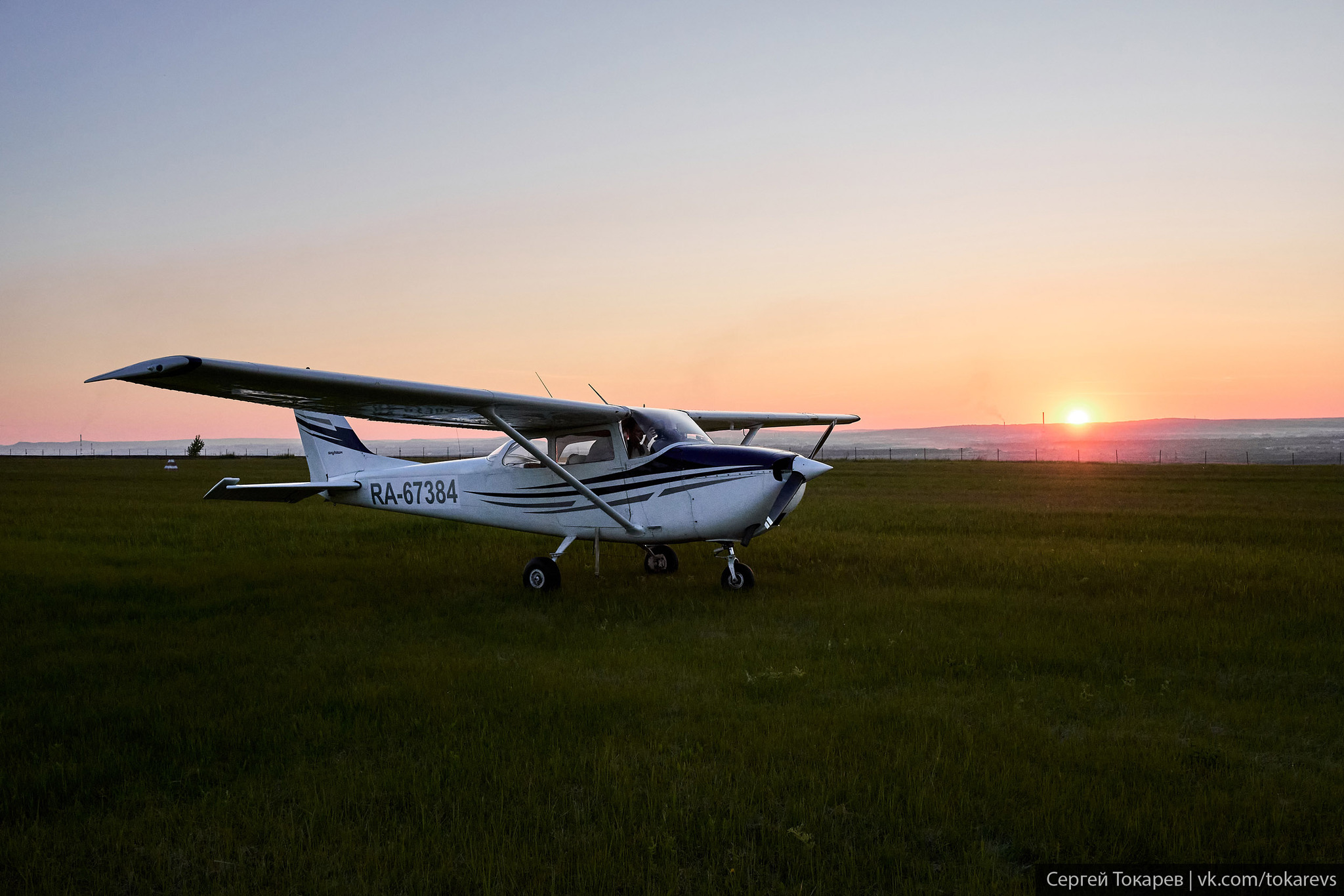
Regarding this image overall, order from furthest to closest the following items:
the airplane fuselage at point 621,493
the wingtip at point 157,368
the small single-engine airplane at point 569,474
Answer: the airplane fuselage at point 621,493 → the small single-engine airplane at point 569,474 → the wingtip at point 157,368

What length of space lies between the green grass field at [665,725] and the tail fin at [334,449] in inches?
80.0

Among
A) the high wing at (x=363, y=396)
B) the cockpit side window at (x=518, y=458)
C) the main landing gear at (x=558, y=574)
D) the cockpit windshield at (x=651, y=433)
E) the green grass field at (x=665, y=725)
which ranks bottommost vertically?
the green grass field at (x=665, y=725)

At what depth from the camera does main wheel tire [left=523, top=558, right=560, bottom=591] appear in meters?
11.0

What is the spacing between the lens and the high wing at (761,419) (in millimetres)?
14414

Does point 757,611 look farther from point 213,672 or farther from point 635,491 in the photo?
point 213,672

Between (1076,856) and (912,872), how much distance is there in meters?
0.81

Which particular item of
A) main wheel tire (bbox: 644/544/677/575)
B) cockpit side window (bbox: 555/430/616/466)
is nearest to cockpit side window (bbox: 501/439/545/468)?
cockpit side window (bbox: 555/430/616/466)

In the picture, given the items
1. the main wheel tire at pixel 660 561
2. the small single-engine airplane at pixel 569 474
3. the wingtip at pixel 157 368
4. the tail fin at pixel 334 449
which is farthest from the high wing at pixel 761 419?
the wingtip at pixel 157 368

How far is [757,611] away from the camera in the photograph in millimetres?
9375

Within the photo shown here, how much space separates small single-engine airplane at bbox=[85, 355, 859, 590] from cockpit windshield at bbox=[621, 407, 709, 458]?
0.02 metres

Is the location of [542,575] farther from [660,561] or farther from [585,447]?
[660,561]

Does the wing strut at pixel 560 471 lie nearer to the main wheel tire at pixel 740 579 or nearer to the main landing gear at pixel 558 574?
the main landing gear at pixel 558 574

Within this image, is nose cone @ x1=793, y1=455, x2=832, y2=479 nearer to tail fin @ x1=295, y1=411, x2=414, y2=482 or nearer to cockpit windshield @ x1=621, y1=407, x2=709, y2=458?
cockpit windshield @ x1=621, y1=407, x2=709, y2=458

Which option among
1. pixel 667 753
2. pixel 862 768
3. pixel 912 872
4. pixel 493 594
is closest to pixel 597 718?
pixel 667 753
